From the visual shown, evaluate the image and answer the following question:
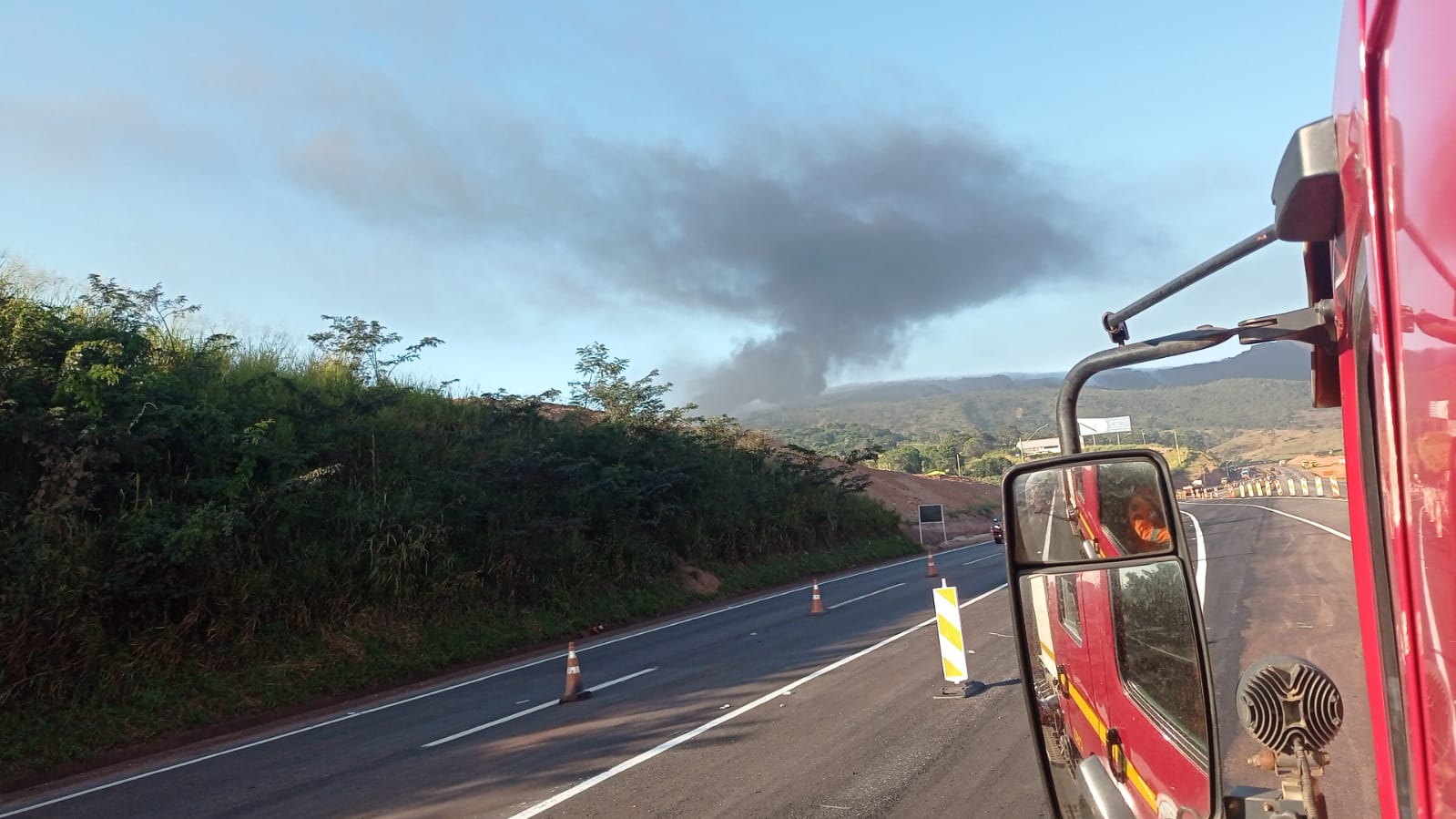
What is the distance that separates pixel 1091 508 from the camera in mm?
2299

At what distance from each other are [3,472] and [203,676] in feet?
13.8

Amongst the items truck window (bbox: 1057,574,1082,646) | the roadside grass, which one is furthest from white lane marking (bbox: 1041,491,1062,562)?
the roadside grass

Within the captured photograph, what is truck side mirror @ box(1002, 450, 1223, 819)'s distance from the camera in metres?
2.16

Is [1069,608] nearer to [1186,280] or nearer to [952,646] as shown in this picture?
[1186,280]

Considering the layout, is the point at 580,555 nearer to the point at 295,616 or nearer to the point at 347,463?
the point at 347,463

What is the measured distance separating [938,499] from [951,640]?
5808 cm

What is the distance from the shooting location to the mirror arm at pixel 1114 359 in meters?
2.05

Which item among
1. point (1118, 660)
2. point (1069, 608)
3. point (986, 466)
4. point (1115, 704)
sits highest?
point (1069, 608)

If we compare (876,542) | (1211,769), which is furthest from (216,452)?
(876,542)

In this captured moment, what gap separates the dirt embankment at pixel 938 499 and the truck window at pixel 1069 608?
43.6 m

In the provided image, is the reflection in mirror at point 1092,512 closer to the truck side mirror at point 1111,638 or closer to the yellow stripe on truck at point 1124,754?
the truck side mirror at point 1111,638

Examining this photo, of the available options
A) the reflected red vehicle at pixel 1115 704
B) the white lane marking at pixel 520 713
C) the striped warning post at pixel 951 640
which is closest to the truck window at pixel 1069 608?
the reflected red vehicle at pixel 1115 704

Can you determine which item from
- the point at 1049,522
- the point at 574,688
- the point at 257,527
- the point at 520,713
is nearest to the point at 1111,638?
the point at 1049,522

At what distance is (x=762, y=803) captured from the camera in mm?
6508
